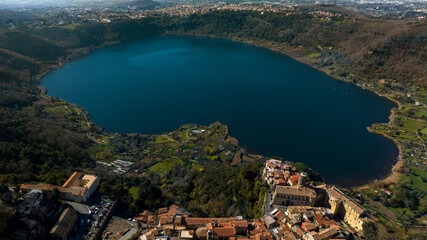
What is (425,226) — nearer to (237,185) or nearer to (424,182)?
(424,182)

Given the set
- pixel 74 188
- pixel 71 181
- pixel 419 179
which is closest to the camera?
pixel 74 188

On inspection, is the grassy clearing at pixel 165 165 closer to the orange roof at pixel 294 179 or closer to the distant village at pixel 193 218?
the distant village at pixel 193 218

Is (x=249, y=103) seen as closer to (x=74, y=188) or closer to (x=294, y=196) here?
(x=294, y=196)

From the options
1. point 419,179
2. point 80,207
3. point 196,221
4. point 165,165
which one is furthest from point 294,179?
point 419,179

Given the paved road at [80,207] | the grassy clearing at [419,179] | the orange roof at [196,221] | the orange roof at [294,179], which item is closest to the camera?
the orange roof at [196,221]

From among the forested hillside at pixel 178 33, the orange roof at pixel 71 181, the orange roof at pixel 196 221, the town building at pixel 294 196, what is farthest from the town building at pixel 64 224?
the town building at pixel 294 196
